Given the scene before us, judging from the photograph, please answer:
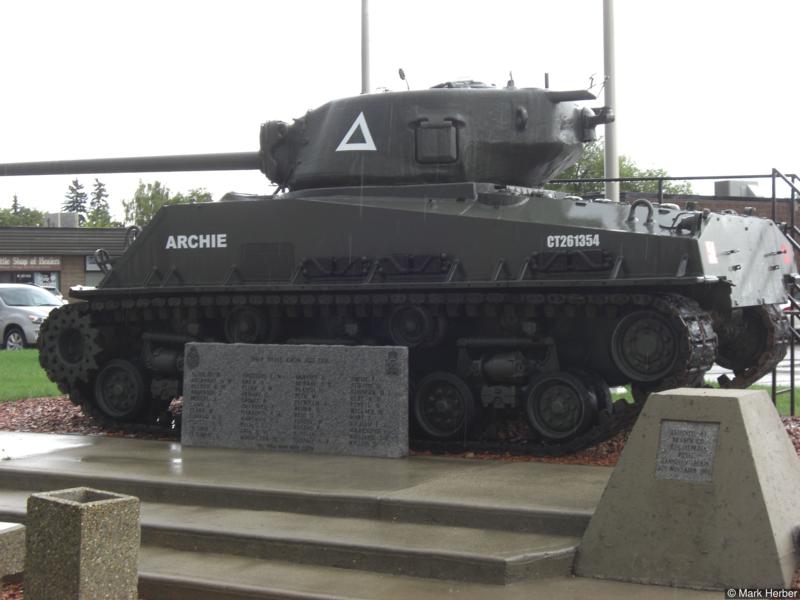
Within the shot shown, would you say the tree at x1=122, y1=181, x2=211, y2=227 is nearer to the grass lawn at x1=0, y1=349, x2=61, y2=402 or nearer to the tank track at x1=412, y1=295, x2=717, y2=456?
the grass lawn at x1=0, y1=349, x2=61, y2=402

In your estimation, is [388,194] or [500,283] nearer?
[500,283]

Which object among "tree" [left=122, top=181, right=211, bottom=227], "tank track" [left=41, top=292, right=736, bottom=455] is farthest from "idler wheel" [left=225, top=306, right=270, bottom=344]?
"tree" [left=122, top=181, right=211, bottom=227]

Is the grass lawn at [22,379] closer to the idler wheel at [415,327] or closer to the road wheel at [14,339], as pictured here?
the road wheel at [14,339]

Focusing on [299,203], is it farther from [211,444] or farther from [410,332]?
[211,444]

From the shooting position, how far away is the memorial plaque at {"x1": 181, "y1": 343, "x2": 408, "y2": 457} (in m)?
11.1

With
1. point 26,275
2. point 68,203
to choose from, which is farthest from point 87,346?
point 68,203

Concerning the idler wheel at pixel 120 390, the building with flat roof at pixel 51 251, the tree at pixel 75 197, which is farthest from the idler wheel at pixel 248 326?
the tree at pixel 75 197

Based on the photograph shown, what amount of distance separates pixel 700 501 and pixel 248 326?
21.6 feet

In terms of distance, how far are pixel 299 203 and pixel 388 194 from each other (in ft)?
3.00

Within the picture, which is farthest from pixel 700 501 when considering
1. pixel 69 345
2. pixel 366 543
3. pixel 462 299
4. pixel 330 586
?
pixel 69 345

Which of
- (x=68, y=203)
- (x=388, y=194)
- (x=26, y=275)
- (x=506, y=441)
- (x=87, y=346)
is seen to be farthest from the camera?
(x=68, y=203)

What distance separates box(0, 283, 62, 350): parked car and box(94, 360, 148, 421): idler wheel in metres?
16.3

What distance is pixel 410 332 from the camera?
12000 millimetres

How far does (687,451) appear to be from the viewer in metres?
7.40
